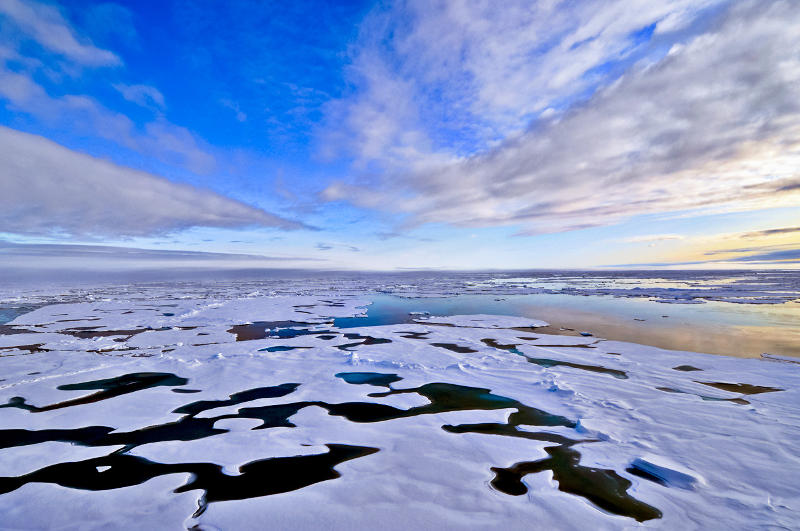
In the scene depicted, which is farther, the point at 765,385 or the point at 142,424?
the point at 765,385

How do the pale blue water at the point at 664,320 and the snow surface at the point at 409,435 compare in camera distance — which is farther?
the pale blue water at the point at 664,320

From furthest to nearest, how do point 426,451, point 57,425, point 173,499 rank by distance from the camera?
point 57,425 → point 426,451 → point 173,499

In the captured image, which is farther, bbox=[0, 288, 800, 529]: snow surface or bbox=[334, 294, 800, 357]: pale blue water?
bbox=[334, 294, 800, 357]: pale blue water

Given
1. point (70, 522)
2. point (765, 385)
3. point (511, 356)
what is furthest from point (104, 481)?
point (765, 385)

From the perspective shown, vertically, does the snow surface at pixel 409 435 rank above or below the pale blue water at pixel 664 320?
below

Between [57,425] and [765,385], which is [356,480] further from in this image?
[765,385]

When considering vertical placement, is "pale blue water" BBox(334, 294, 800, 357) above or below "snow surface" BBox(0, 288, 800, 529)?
above

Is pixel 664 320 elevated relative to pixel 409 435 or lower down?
elevated

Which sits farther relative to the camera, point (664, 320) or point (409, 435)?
point (664, 320)
